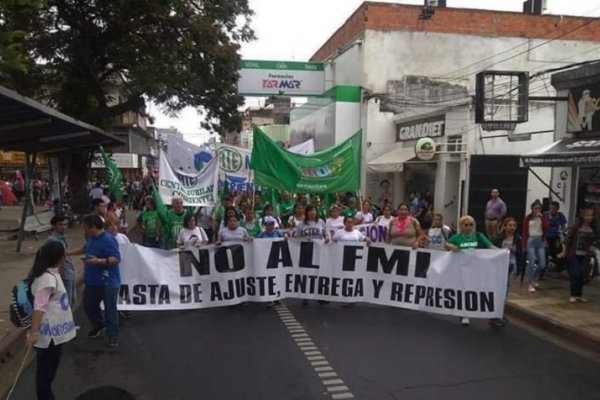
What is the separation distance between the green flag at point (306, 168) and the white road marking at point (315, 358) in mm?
3145

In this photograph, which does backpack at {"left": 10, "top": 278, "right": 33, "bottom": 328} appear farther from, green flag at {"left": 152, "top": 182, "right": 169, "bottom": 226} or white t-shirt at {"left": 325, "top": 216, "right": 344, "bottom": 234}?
white t-shirt at {"left": 325, "top": 216, "right": 344, "bottom": 234}

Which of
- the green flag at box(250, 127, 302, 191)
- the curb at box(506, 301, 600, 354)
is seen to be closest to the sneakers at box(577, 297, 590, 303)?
the curb at box(506, 301, 600, 354)

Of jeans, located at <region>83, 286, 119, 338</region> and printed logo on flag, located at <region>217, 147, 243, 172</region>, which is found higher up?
printed logo on flag, located at <region>217, 147, 243, 172</region>

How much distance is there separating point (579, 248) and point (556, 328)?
1846 millimetres

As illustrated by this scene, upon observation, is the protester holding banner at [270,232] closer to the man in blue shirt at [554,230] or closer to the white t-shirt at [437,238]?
the white t-shirt at [437,238]

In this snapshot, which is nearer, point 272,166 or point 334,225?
point 334,225

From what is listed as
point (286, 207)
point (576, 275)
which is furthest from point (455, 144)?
point (576, 275)

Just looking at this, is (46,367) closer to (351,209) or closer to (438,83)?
(351,209)

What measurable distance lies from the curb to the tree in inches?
607

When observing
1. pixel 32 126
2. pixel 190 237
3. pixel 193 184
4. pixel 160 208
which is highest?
pixel 32 126

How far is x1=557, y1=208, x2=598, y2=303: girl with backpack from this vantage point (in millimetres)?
8703

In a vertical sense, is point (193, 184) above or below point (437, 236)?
above

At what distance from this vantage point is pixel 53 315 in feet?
14.6

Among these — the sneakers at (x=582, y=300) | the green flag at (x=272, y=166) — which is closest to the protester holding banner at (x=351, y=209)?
the green flag at (x=272, y=166)
